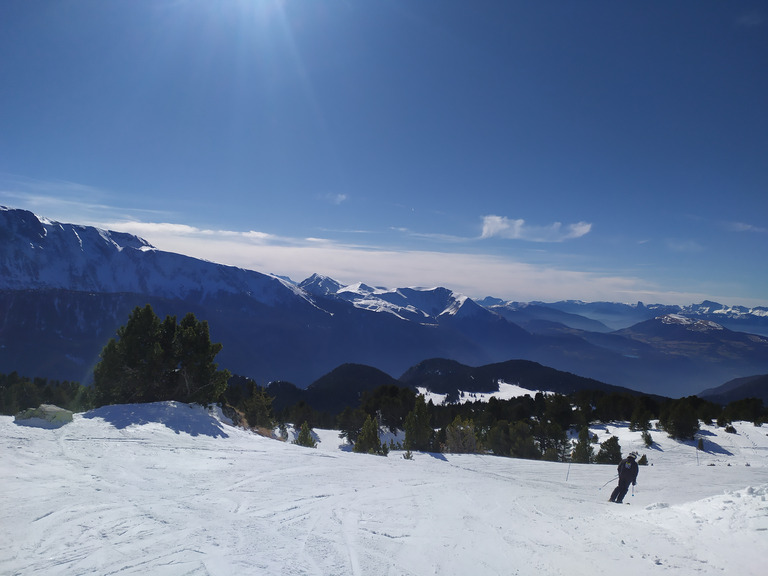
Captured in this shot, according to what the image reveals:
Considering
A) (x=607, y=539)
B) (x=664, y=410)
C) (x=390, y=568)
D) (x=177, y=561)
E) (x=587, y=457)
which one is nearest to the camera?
(x=177, y=561)

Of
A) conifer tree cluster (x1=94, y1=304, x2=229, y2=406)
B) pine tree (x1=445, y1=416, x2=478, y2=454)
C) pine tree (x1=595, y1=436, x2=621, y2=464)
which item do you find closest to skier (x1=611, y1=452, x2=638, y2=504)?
pine tree (x1=595, y1=436, x2=621, y2=464)

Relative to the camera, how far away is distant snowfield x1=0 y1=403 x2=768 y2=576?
697 centimetres

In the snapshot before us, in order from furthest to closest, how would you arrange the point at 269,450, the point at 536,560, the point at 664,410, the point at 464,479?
1. the point at 664,410
2. the point at 269,450
3. the point at 464,479
4. the point at 536,560

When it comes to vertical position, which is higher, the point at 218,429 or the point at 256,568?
the point at 256,568

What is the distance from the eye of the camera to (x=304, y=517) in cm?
923

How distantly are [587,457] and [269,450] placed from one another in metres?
27.2

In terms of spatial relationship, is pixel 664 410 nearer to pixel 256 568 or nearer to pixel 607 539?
pixel 607 539

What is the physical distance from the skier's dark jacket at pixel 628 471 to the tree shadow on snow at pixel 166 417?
16.4m

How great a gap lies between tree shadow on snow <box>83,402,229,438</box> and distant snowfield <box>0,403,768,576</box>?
611mm

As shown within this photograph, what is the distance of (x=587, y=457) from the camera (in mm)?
31891

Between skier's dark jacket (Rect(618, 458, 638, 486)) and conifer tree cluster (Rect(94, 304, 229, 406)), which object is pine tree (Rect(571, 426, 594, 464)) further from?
conifer tree cluster (Rect(94, 304, 229, 406))

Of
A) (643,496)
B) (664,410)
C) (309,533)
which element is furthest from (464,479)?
(664,410)

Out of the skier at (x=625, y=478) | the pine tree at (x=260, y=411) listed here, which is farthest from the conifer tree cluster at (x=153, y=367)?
the skier at (x=625, y=478)

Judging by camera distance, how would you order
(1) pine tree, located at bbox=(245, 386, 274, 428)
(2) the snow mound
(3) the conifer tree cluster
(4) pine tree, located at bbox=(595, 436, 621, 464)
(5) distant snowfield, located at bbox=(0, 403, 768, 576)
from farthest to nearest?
(1) pine tree, located at bbox=(245, 386, 274, 428)
(4) pine tree, located at bbox=(595, 436, 621, 464)
(3) the conifer tree cluster
(2) the snow mound
(5) distant snowfield, located at bbox=(0, 403, 768, 576)
